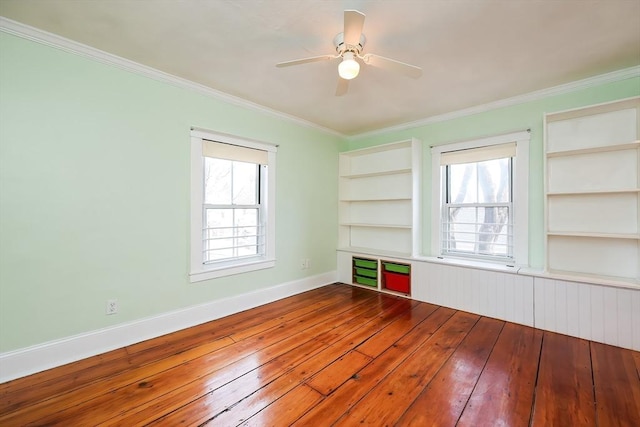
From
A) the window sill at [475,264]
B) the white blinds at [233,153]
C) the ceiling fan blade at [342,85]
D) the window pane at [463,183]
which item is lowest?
the window sill at [475,264]

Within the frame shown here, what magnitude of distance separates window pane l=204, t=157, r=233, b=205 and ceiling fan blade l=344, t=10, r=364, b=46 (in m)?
2.07

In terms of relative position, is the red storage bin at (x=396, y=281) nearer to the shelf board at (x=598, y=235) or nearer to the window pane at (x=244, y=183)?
the shelf board at (x=598, y=235)

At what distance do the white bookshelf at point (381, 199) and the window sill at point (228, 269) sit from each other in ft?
5.04

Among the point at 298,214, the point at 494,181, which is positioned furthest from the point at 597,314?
the point at 298,214

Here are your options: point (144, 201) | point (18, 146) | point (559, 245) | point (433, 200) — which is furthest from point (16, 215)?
point (559, 245)

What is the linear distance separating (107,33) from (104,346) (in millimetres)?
2544

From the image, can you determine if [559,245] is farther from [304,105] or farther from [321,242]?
[304,105]

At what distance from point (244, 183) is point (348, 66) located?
2.11 metres

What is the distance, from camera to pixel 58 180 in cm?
218

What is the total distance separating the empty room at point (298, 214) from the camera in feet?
5.98

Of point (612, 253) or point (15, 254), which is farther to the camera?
point (612, 253)

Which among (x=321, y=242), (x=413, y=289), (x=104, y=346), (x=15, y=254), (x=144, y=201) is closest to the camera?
(x=15, y=254)

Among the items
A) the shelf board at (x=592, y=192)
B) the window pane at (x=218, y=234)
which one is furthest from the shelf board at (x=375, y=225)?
the window pane at (x=218, y=234)

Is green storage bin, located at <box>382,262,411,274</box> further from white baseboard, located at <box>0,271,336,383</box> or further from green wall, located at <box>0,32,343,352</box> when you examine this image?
green wall, located at <box>0,32,343,352</box>
